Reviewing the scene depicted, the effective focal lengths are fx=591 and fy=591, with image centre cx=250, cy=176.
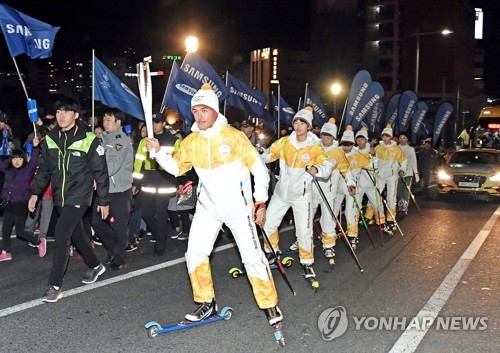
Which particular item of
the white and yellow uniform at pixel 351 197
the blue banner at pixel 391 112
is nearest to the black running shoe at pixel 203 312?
the white and yellow uniform at pixel 351 197

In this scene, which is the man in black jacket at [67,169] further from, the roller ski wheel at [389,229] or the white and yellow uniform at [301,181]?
the roller ski wheel at [389,229]

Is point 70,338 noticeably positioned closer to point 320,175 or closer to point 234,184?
point 234,184

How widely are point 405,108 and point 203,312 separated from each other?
17.1 metres

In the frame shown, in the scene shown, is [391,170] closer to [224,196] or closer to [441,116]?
[224,196]

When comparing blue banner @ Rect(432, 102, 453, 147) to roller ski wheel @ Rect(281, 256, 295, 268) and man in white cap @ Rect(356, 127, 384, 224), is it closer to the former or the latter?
man in white cap @ Rect(356, 127, 384, 224)

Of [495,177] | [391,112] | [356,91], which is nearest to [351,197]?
[356,91]

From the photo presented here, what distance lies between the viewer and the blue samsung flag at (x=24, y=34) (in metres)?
8.82

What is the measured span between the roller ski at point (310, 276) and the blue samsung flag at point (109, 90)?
4558 mm

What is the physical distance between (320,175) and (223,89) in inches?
238

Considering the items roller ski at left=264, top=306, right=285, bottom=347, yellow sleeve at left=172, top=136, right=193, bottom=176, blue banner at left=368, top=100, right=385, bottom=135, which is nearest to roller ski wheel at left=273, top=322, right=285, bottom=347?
roller ski at left=264, top=306, right=285, bottom=347

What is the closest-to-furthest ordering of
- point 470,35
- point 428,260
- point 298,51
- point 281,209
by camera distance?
point 281,209, point 428,260, point 470,35, point 298,51

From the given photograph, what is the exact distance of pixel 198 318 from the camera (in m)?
5.31

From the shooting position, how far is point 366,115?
16.9m

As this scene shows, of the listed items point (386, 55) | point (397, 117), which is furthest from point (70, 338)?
point (386, 55)
